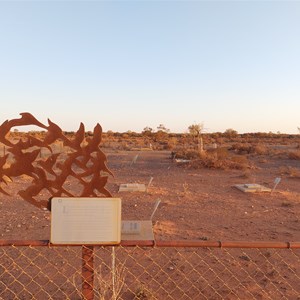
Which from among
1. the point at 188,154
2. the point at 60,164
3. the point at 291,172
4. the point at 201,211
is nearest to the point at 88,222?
the point at 60,164

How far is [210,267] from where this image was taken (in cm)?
538

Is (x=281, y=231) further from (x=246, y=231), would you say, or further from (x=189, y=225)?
(x=189, y=225)

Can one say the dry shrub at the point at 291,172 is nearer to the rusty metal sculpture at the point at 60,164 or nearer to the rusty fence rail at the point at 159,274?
the rusty fence rail at the point at 159,274

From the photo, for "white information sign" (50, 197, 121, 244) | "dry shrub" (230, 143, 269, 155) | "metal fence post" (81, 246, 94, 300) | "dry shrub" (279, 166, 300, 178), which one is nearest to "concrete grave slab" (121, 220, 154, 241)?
"metal fence post" (81, 246, 94, 300)

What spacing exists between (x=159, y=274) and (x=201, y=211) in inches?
159

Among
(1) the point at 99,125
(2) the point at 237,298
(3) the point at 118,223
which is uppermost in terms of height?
(1) the point at 99,125

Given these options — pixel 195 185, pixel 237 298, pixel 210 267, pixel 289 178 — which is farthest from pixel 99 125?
pixel 289 178

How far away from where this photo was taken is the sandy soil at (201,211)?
23.6ft

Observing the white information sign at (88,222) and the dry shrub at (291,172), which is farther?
the dry shrub at (291,172)

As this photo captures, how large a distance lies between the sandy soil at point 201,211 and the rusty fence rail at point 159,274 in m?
1.02

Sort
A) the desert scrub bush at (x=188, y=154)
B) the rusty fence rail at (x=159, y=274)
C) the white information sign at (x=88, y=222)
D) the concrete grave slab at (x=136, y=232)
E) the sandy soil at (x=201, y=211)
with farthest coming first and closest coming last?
the desert scrub bush at (x=188, y=154)
the sandy soil at (x=201, y=211)
the rusty fence rail at (x=159, y=274)
the concrete grave slab at (x=136, y=232)
the white information sign at (x=88, y=222)

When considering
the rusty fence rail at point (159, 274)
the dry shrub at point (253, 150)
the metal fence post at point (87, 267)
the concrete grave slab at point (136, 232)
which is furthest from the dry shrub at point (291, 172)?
the metal fence post at point (87, 267)

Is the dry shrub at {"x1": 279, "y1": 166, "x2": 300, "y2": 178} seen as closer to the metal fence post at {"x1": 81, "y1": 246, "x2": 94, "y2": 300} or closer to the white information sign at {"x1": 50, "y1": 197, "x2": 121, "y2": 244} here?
the metal fence post at {"x1": 81, "y1": 246, "x2": 94, "y2": 300}

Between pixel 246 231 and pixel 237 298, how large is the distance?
10.0ft
